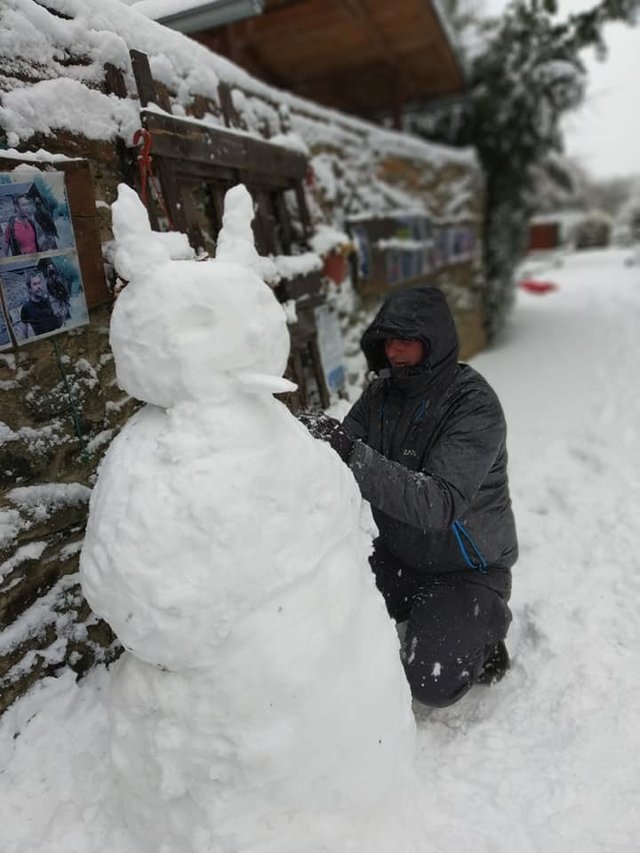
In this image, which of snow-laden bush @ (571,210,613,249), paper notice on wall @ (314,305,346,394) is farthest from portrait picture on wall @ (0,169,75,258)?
snow-laden bush @ (571,210,613,249)

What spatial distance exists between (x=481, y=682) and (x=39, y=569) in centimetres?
160

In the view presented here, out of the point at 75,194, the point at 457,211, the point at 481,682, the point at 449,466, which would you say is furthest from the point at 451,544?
the point at 457,211

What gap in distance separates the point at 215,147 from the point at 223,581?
6.71ft

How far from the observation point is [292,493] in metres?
1.39

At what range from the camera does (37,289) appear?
6.03 ft

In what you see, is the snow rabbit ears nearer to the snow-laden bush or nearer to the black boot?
the black boot

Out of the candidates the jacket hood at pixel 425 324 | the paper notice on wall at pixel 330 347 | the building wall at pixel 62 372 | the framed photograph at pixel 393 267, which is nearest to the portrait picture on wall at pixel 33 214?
the building wall at pixel 62 372

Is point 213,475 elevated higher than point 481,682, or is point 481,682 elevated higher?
point 213,475

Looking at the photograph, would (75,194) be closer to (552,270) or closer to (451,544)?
(451,544)

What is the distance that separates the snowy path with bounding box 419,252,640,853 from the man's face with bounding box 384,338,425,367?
122 cm

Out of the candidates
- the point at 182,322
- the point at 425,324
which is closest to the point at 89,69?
the point at 182,322

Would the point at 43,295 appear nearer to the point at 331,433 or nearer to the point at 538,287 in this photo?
the point at 331,433

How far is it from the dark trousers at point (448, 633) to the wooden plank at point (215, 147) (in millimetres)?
1922

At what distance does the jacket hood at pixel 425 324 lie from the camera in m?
2.03
